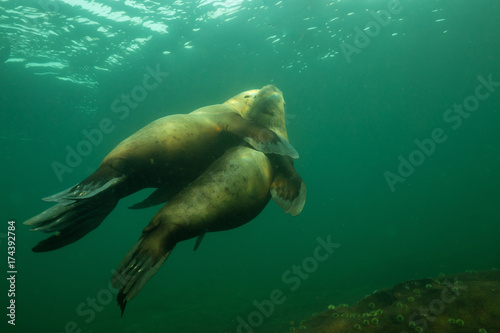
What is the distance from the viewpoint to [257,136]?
3.37 m

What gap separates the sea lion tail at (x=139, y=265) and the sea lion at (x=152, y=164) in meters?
0.58

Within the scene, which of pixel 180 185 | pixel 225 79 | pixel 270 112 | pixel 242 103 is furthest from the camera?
pixel 225 79

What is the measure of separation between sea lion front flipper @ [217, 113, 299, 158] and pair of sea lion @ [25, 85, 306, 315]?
1cm

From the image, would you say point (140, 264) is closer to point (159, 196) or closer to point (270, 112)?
point (159, 196)

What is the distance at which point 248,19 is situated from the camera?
59.1ft

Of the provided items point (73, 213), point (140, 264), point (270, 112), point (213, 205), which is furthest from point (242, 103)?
point (140, 264)

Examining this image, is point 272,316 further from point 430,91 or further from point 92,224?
point 430,91

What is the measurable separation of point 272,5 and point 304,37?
18.2ft

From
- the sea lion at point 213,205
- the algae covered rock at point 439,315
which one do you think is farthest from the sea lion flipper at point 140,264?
the algae covered rock at point 439,315

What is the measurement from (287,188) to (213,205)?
1051 mm

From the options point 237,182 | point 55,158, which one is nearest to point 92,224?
point 237,182

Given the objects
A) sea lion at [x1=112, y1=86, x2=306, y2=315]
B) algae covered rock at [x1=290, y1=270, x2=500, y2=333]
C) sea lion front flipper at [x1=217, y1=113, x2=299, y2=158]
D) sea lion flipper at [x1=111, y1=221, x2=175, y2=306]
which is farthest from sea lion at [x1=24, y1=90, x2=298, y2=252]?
algae covered rock at [x1=290, y1=270, x2=500, y2=333]

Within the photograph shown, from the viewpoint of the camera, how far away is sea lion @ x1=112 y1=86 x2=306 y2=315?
6.88ft

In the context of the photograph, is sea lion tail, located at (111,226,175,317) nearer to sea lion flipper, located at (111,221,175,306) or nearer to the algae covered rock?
sea lion flipper, located at (111,221,175,306)
